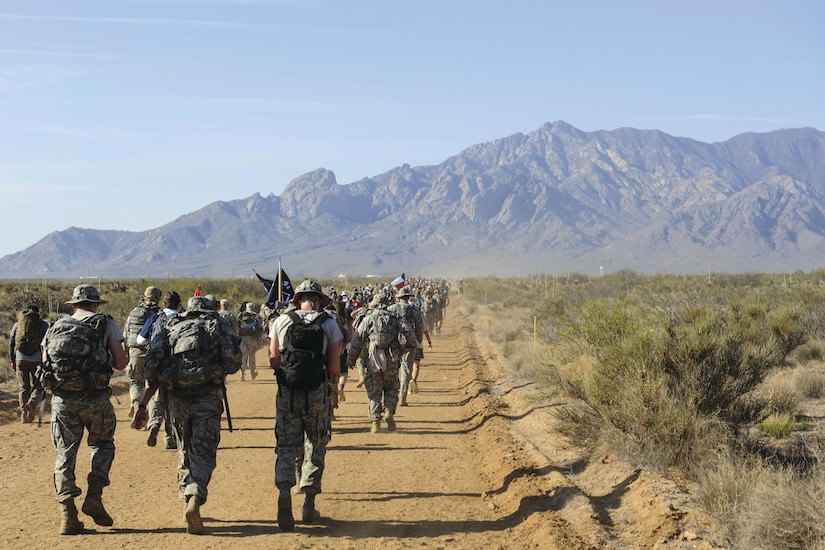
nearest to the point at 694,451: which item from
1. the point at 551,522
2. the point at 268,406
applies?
the point at 551,522

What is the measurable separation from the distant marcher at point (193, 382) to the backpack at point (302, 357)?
465 millimetres

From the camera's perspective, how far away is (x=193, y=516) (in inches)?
306

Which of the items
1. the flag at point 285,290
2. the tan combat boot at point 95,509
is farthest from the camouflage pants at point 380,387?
the tan combat boot at point 95,509

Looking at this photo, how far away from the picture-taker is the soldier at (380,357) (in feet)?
44.2

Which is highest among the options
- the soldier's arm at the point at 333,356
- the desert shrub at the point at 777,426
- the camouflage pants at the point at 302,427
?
the soldier's arm at the point at 333,356

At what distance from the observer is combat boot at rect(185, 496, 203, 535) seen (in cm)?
778

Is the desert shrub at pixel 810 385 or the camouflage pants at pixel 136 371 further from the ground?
the camouflage pants at pixel 136 371

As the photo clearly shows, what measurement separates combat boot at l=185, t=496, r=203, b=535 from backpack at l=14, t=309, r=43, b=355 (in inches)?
269

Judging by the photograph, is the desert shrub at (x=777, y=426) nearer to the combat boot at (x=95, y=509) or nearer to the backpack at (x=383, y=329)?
the backpack at (x=383, y=329)

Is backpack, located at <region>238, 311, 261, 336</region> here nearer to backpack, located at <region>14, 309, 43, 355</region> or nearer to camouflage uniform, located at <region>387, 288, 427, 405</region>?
camouflage uniform, located at <region>387, 288, 427, 405</region>

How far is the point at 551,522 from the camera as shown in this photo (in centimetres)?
836

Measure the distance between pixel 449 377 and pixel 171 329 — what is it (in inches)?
557

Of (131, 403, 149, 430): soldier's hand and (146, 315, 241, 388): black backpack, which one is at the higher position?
(146, 315, 241, 388): black backpack

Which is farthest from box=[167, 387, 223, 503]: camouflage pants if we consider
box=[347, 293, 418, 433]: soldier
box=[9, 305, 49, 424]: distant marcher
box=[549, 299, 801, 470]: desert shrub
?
box=[9, 305, 49, 424]: distant marcher
